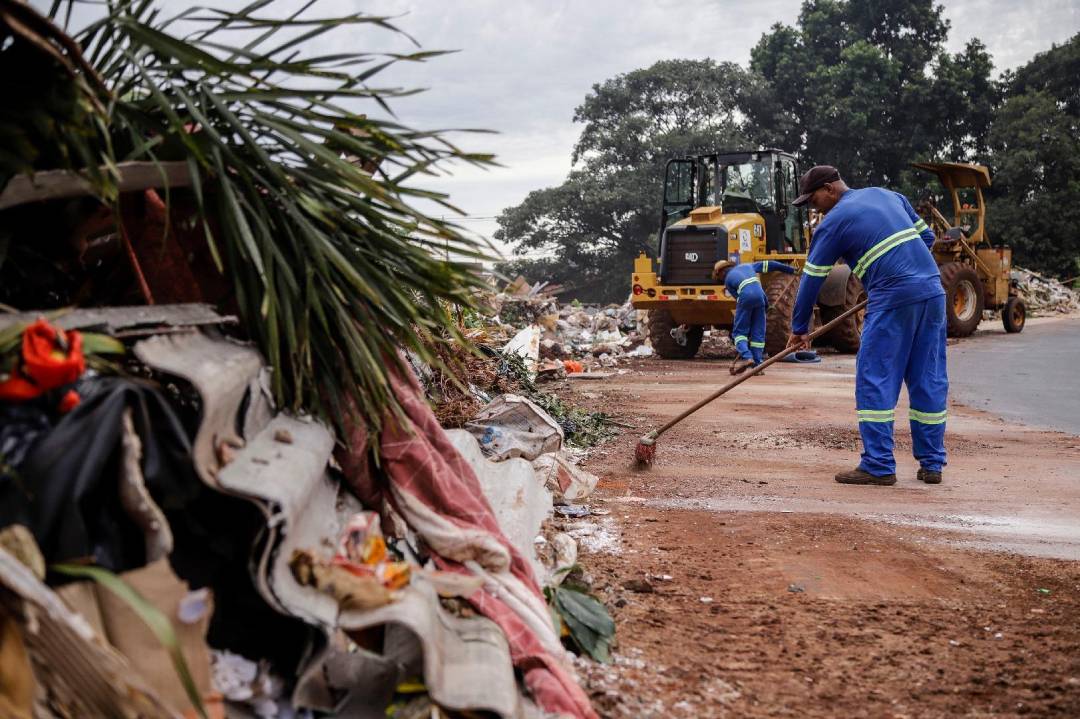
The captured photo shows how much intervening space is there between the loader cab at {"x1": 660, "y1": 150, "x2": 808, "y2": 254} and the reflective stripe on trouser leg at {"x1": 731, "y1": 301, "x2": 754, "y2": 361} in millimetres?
2810

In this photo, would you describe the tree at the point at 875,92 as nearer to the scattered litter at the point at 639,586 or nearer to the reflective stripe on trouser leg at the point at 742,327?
the reflective stripe on trouser leg at the point at 742,327

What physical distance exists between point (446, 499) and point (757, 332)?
33.7ft

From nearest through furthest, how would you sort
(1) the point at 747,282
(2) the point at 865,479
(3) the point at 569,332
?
(2) the point at 865,479
(1) the point at 747,282
(3) the point at 569,332

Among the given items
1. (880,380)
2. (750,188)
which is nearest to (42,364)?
(880,380)

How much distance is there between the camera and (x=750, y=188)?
15.1 m

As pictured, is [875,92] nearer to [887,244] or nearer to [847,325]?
[847,325]

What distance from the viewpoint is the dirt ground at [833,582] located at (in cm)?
281

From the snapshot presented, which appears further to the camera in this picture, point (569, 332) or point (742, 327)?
point (569, 332)

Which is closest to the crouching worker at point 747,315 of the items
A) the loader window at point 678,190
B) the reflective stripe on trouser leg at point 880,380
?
the loader window at point 678,190

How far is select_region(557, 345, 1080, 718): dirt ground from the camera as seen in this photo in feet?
9.23

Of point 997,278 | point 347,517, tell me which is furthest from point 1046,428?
point 997,278

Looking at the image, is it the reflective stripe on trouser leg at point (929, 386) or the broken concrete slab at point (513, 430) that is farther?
the reflective stripe on trouser leg at point (929, 386)

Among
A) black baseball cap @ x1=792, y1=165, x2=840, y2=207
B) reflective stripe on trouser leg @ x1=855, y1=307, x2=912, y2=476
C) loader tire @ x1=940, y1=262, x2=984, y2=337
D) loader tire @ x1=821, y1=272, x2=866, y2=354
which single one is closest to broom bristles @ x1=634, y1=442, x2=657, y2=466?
reflective stripe on trouser leg @ x1=855, y1=307, x2=912, y2=476

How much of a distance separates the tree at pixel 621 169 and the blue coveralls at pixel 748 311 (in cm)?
2211
